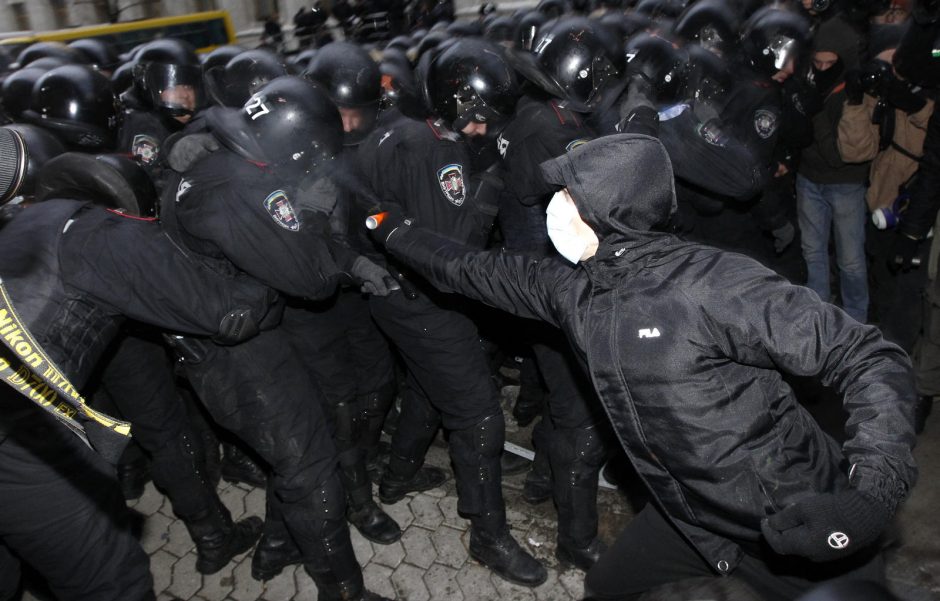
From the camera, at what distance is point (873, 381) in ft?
5.47

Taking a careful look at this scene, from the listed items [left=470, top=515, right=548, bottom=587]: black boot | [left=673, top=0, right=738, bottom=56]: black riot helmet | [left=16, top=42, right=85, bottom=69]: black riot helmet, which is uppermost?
[left=673, top=0, right=738, bottom=56]: black riot helmet

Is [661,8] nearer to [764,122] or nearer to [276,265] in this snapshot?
[764,122]

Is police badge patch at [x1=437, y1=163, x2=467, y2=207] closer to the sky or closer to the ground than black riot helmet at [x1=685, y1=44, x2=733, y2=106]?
closer to the ground

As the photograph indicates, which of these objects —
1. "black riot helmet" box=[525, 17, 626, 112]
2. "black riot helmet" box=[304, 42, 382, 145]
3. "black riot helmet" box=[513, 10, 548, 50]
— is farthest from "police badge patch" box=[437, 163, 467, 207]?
"black riot helmet" box=[513, 10, 548, 50]

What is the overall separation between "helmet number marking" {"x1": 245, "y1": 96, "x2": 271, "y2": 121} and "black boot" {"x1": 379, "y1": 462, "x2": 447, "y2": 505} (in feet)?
6.51

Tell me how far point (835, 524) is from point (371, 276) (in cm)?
211

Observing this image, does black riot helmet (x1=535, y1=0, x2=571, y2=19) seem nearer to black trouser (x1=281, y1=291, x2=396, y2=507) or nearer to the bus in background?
black trouser (x1=281, y1=291, x2=396, y2=507)

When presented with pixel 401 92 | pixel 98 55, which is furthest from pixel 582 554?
pixel 98 55

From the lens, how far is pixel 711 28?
4.75m

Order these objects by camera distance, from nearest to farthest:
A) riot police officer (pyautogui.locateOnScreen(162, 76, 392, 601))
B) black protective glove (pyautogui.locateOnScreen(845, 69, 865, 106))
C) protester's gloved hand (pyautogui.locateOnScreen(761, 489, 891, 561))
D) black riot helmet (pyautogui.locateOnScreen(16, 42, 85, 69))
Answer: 1. protester's gloved hand (pyautogui.locateOnScreen(761, 489, 891, 561))
2. riot police officer (pyautogui.locateOnScreen(162, 76, 392, 601))
3. black protective glove (pyautogui.locateOnScreen(845, 69, 865, 106))
4. black riot helmet (pyautogui.locateOnScreen(16, 42, 85, 69))

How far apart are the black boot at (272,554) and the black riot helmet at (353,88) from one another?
2.13 meters

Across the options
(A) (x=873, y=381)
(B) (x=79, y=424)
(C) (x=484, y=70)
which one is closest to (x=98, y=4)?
(C) (x=484, y=70)

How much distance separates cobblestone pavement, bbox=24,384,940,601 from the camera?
3242 mm

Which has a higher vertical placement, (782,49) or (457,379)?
(782,49)
